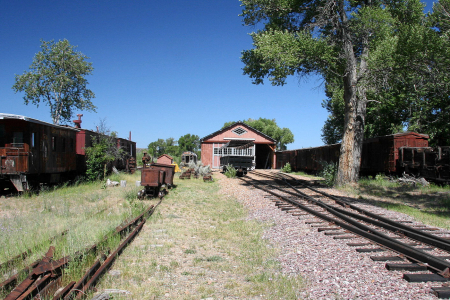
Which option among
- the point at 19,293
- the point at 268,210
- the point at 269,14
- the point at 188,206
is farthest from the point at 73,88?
the point at 19,293

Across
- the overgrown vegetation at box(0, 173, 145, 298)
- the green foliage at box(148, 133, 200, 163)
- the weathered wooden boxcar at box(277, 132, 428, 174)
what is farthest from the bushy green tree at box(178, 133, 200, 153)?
the overgrown vegetation at box(0, 173, 145, 298)

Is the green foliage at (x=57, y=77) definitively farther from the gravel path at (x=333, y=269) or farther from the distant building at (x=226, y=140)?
the gravel path at (x=333, y=269)

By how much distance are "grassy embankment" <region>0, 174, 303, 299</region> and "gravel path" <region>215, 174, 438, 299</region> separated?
266mm

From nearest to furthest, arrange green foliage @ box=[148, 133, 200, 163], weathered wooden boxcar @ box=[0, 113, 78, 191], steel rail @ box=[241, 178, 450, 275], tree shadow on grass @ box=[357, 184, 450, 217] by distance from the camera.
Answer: steel rail @ box=[241, 178, 450, 275] → tree shadow on grass @ box=[357, 184, 450, 217] → weathered wooden boxcar @ box=[0, 113, 78, 191] → green foliage @ box=[148, 133, 200, 163]

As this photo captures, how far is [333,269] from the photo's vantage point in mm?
4691

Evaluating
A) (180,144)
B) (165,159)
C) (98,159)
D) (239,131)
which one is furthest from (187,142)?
(98,159)

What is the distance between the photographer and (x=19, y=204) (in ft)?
36.1

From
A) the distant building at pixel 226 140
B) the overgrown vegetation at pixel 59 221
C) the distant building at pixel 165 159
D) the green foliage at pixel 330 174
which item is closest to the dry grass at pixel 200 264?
the overgrown vegetation at pixel 59 221

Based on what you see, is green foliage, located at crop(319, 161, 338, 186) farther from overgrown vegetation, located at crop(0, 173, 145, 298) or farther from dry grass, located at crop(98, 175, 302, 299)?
overgrown vegetation, located at crop(0, 173, 145, 298)

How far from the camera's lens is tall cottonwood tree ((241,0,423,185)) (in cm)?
1439

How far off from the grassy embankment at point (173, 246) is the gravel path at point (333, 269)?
0.27 metres

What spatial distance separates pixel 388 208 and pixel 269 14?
1129 cm

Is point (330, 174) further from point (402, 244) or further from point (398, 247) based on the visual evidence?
point (398, 247)

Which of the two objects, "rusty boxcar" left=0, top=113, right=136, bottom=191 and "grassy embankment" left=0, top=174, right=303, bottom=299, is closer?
"grassy embankment" left=0, top=174, right=303, bottom=299
